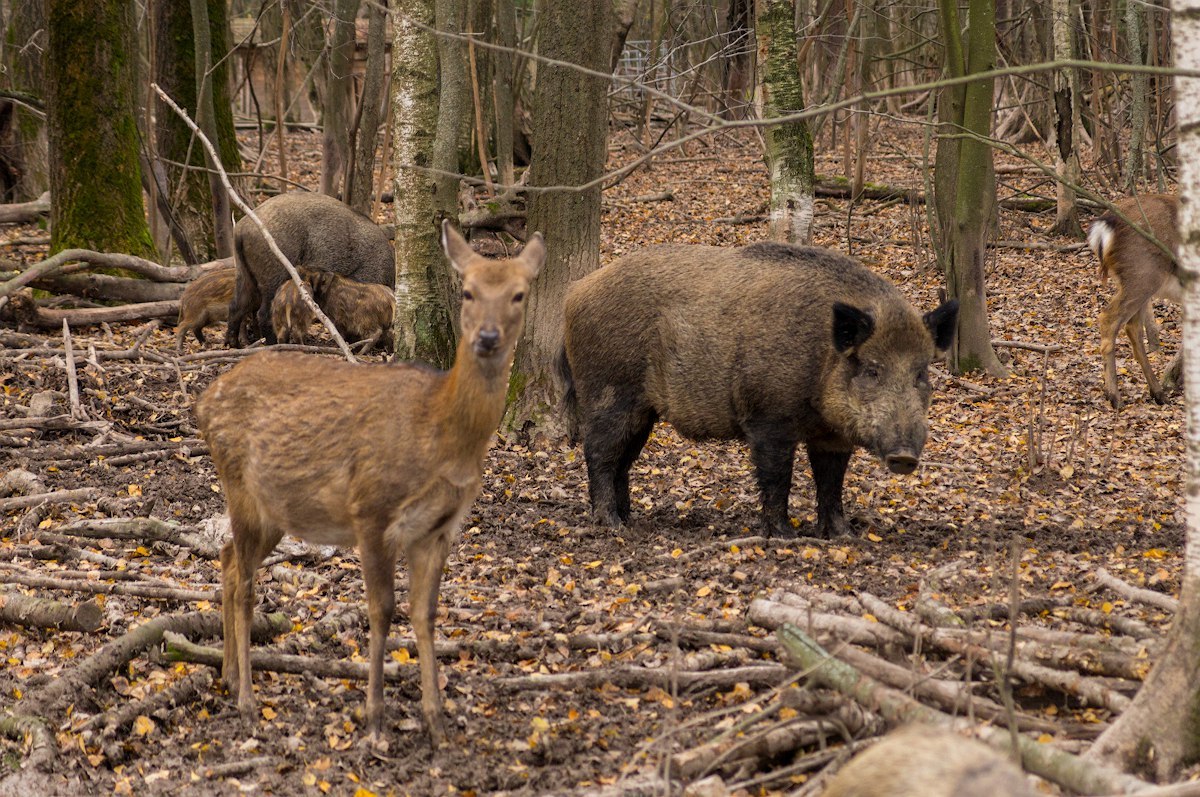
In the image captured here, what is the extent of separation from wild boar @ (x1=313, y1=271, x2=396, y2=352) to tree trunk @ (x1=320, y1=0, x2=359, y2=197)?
4.17 m

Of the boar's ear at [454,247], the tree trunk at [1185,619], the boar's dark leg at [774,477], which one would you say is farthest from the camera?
the boar's dark leg at [774,477]

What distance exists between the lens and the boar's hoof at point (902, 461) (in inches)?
305

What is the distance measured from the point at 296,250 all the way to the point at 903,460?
28.3ft

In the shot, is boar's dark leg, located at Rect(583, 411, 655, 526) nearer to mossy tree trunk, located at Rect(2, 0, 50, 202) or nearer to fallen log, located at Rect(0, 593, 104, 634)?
fallen log, located at Rect(0, 593, 104, 634)

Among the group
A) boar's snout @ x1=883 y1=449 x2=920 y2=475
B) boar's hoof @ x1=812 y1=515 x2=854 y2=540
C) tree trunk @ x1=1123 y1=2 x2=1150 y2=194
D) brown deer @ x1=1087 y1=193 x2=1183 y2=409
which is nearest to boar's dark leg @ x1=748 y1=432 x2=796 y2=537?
boar's hoof @ x1=812 y1=515 x2=854 y2=540

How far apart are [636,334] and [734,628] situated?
3084 millimetres

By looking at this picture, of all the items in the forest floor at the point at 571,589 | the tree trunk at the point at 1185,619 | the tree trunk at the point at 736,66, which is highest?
the tree trunk at the point at 736,66

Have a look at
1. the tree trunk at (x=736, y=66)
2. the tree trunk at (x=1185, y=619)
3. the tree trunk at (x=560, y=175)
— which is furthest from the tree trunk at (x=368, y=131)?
the tree trunk at (x=1185, y=619)

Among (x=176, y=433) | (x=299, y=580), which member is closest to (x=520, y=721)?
(x=299, y=580)

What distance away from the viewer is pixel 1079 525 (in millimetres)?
8312

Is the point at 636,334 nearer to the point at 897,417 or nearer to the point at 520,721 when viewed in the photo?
the point at 897,417

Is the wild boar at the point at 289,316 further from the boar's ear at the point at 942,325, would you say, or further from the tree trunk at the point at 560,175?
the boar's ear at the point at 942,325

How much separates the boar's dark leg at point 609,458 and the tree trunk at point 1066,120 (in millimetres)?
8931

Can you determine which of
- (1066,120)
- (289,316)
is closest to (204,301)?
(289,316)
